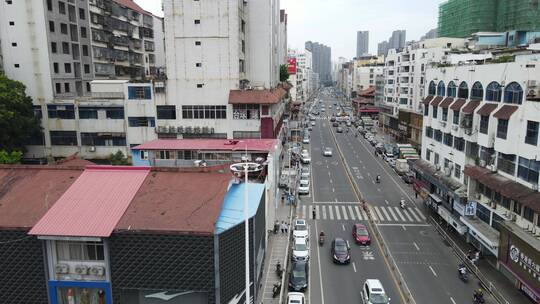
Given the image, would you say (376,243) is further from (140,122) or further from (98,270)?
(140,122)

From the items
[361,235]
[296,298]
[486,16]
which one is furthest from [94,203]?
[486,16]

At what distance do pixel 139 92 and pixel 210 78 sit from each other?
9.44 m

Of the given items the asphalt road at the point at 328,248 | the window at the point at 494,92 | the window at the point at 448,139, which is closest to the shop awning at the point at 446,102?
the window at the point at 448,139

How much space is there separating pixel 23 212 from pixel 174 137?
112ft

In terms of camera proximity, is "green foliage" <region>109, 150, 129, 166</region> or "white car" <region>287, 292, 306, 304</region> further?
"green foliage" <region>109, 150, 129, 166</region>

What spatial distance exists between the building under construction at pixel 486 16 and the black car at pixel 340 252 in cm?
7678

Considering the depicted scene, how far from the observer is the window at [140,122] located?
53.0 meters

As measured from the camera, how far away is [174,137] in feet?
173

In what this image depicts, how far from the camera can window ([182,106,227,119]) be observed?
51625 mm

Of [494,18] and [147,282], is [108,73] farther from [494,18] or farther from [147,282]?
[494,18]

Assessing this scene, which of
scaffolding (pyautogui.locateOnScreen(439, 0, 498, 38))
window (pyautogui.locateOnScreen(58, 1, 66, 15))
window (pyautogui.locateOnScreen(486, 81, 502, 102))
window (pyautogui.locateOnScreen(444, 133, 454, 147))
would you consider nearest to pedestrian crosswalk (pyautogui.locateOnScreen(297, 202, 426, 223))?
window (pyautogui.locateOnScreen(444, 133, 454, 147))

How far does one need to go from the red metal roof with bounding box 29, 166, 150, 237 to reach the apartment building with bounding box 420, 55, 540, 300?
2351 cm

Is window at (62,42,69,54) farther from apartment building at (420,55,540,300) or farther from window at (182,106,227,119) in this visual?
apartment building at (420,55,540,300)

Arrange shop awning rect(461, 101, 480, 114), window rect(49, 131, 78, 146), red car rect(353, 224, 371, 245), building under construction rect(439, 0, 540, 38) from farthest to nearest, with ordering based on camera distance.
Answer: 1. building under construction rect(439, 0, 540, 38)
2. window rect(49, 131, 78, 146)
3. red car rect(353, 224, 371, 245)
4. shop awning rect(461, 101, 480, 114)
